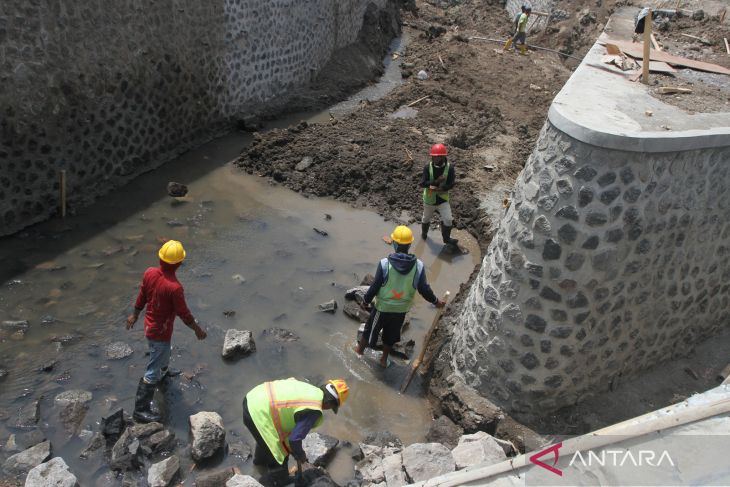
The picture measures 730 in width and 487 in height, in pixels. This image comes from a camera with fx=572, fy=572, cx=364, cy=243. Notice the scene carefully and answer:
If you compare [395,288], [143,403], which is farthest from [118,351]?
[395,288]

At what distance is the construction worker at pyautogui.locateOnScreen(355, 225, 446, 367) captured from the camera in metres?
6.23

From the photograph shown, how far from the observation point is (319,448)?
18.0ft

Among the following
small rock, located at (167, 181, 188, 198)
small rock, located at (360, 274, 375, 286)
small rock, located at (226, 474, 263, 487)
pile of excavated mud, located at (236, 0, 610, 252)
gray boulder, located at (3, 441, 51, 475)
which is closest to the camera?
small rock, located at (226, 474, 263, 487)

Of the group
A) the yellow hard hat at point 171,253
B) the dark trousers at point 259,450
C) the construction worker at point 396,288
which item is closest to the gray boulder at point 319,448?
the dark trousers at point 259,450

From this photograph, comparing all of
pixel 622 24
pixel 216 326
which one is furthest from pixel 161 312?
pixel 622 24

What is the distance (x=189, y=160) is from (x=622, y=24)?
33.4 ft

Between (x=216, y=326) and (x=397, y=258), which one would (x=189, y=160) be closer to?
(x=216, y=326)

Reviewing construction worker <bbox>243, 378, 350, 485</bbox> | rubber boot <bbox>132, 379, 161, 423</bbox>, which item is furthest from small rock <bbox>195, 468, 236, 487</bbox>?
rubber boot <bbox>132, 379, 161, 423</bbox>

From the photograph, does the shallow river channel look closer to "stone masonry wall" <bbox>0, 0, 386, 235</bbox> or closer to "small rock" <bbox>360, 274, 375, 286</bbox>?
"small rock" <bbox>360, 274, 375, 286</bbox>

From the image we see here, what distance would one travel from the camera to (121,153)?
998 centimetres

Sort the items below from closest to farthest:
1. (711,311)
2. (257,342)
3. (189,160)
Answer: (711,311), (257,342), (189,160)

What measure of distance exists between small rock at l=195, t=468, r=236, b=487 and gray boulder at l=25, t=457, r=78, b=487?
104 centimetres

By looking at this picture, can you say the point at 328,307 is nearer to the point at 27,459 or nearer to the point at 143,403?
the point at 143,403

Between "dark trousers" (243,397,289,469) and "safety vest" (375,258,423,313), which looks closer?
"dark trousers" (243,397,289,469)
